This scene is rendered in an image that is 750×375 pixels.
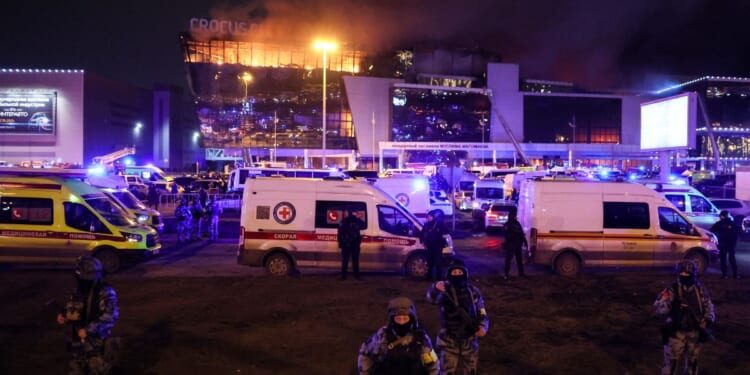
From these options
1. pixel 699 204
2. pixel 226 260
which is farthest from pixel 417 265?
pixel 699 204

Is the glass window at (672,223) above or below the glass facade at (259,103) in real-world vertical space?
below

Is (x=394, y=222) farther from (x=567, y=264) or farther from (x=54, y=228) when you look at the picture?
(x=54, y=228)

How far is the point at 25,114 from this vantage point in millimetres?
59438

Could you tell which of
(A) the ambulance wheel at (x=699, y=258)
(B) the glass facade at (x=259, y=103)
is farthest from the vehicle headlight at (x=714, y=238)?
(B) the glass facade at (x=259, y=103)

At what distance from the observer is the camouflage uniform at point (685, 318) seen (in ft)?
17.3

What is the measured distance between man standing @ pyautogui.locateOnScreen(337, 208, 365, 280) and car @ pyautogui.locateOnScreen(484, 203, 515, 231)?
34.7 feet

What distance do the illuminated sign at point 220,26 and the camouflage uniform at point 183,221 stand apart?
199 feet

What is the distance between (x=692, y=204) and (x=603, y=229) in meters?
8.16

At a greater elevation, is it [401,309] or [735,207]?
[735,207]

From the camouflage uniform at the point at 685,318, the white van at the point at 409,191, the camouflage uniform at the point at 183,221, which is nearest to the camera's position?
the camouflage uniform at the point at 685,318

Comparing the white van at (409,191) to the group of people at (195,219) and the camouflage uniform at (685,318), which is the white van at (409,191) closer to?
the group of people at (195,219)

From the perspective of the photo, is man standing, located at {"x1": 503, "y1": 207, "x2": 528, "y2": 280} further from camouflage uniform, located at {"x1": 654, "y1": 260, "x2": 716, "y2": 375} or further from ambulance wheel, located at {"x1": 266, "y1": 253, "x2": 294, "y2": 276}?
camouflage uniform, located at {"x1": 654, "y1": 260, "x2": 716, "y2": 375}

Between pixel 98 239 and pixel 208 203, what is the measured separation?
591cm

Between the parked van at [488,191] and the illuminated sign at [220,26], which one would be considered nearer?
the parked van at [488,191]
